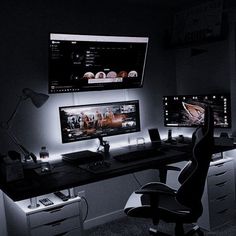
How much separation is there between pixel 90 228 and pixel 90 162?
0.91 meters

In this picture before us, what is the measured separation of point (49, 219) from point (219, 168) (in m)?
1.69

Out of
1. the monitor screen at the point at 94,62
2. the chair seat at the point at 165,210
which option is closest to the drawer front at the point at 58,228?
the chair seat at the point at 165,210

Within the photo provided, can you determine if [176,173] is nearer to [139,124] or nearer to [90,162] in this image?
[139,124]

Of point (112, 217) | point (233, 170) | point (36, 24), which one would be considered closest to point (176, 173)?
point (233, 170)

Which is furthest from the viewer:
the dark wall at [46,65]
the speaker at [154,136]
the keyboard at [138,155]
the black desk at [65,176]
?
the speaker at [154,136]

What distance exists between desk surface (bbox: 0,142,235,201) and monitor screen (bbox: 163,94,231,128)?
0.38m

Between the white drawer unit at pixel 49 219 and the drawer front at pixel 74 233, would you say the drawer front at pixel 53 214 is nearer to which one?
the white drawer unit at pixel 49 219

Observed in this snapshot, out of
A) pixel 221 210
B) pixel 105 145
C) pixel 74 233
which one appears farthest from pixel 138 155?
pixel 221 210

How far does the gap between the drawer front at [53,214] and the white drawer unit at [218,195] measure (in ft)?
4.30

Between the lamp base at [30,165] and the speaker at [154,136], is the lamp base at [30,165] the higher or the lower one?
the lower one

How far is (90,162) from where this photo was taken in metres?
2.88

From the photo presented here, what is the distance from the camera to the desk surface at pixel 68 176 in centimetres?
222

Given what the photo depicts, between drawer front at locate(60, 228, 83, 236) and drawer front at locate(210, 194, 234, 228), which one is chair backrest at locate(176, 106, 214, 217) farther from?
drawer front at locate(210, 194, 234, 228)

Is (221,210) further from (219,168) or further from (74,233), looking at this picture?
(74,233)
